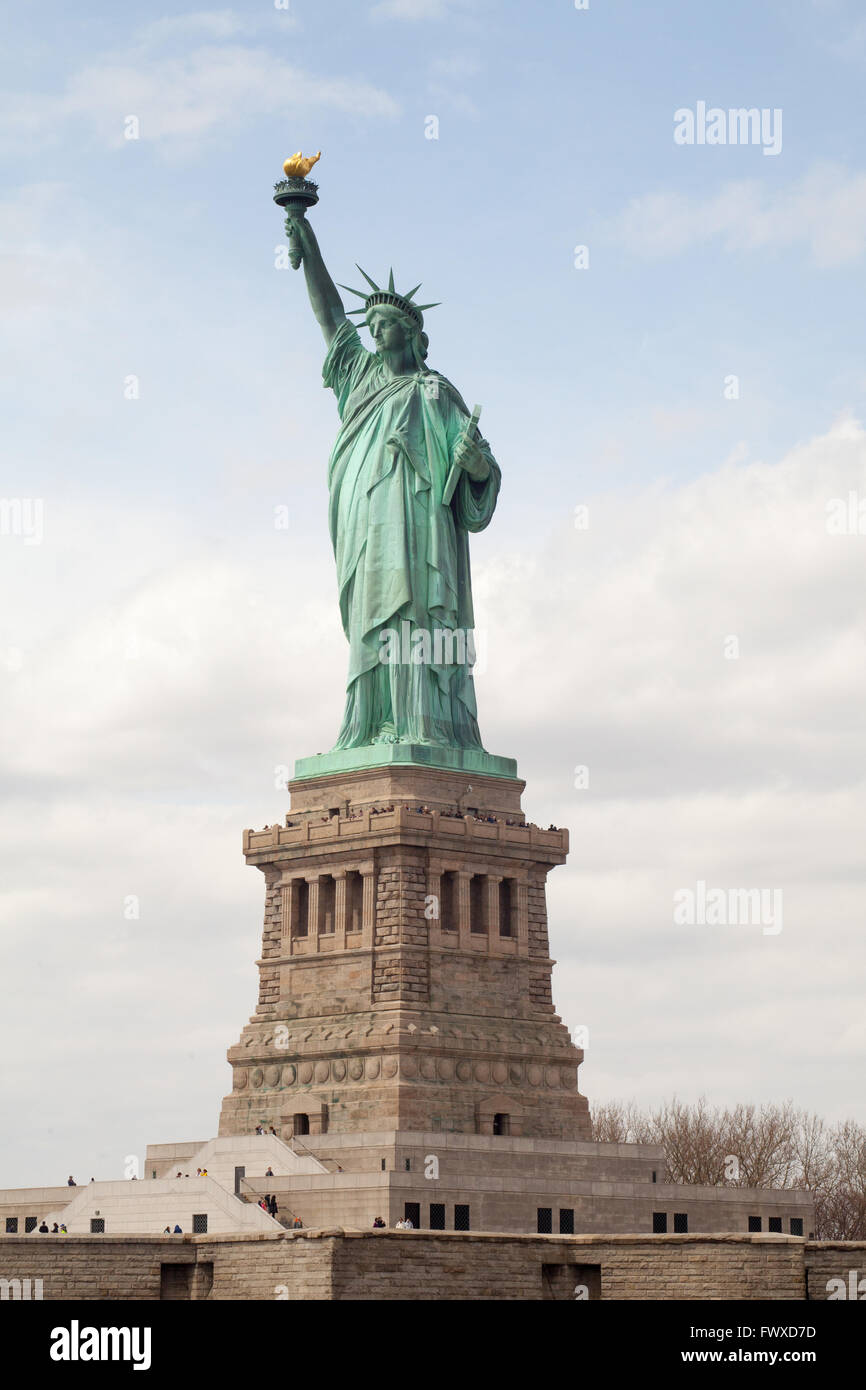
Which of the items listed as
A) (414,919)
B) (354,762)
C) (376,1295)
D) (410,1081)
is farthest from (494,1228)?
(376,1295)

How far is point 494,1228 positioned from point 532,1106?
20.7ft

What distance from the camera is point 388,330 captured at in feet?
192

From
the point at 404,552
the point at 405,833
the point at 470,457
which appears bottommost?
the point at 405,833

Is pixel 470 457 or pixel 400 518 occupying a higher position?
pixel 470 457

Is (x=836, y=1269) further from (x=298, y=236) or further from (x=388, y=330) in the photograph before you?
(x=298, y=236)

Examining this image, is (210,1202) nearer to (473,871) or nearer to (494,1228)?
(494,1228)

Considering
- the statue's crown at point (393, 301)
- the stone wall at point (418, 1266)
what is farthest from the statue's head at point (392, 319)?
the stone wall at point (418, 1266)

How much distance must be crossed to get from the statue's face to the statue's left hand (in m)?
3.19

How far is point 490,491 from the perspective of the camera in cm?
5809

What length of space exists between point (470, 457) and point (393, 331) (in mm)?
4016

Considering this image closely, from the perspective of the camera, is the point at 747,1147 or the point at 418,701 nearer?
the point at 418,701

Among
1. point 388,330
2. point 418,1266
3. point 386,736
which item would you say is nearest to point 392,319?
point 388,330

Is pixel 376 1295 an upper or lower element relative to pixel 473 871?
lower
